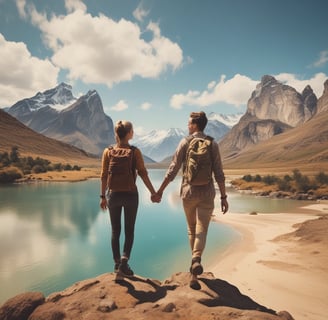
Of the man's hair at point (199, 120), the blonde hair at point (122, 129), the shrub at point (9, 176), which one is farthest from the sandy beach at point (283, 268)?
the shrub at point (9, 176)

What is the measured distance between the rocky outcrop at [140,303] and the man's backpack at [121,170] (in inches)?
98.3

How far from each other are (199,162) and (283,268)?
1102 centimetres

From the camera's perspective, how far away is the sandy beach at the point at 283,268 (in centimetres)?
1084

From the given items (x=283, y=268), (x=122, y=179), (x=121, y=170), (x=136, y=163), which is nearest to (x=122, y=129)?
(x=136, y=163)

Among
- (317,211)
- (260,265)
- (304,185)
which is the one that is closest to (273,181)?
(304,185)

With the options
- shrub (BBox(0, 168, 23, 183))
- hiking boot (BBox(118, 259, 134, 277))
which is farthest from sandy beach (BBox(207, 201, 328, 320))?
shrub (BBox(0, 168, 23, 183))

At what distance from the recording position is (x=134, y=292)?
269 inches

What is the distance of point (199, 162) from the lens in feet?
22.5

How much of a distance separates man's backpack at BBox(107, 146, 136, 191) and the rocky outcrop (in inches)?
98.3

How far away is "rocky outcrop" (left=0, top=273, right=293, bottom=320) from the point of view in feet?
18.9

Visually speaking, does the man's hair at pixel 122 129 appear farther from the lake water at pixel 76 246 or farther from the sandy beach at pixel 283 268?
the lake water at pixel 76 246

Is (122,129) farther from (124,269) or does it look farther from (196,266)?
(196,266)

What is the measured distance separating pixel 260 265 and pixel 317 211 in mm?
26317

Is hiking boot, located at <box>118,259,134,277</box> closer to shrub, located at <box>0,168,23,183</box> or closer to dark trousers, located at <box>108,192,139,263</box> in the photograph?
dark trousers, located at <box>108,192,139,263</box>
